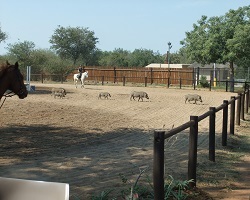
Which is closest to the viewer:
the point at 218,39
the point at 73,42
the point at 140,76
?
the point at 218,39

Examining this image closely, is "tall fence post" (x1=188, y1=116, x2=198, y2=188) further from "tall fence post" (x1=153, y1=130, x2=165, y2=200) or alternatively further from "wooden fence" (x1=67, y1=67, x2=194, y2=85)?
"wooden fence" (x1=67, y1=67, x2=194, y2=85)

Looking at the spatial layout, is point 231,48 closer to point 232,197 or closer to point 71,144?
point 71,144

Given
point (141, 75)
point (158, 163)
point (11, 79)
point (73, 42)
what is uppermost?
point (73, 42)

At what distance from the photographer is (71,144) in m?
9.27

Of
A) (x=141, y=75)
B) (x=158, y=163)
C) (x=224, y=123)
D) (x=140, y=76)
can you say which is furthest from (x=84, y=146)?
(x=140, y=76)

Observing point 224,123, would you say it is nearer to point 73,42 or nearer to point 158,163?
point 158,163

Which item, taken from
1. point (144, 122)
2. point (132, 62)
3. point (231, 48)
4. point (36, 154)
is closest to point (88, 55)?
point (132, 62)

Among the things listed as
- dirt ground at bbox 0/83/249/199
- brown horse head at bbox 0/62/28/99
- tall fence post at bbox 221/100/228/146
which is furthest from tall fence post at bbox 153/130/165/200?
brown horse head at bbox 0/62/28/99

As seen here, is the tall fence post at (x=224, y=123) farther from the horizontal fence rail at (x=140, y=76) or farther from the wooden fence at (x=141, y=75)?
the wooden fence at (x=141, y=75)

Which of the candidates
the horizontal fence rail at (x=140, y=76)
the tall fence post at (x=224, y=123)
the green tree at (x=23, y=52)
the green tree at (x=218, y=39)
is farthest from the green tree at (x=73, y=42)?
the tall fence post at (x=224, y=123)

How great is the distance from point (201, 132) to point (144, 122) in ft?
8.78

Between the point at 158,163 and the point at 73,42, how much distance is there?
80.0m

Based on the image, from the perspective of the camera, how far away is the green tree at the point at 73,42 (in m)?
82.0

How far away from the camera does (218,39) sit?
118 feet
